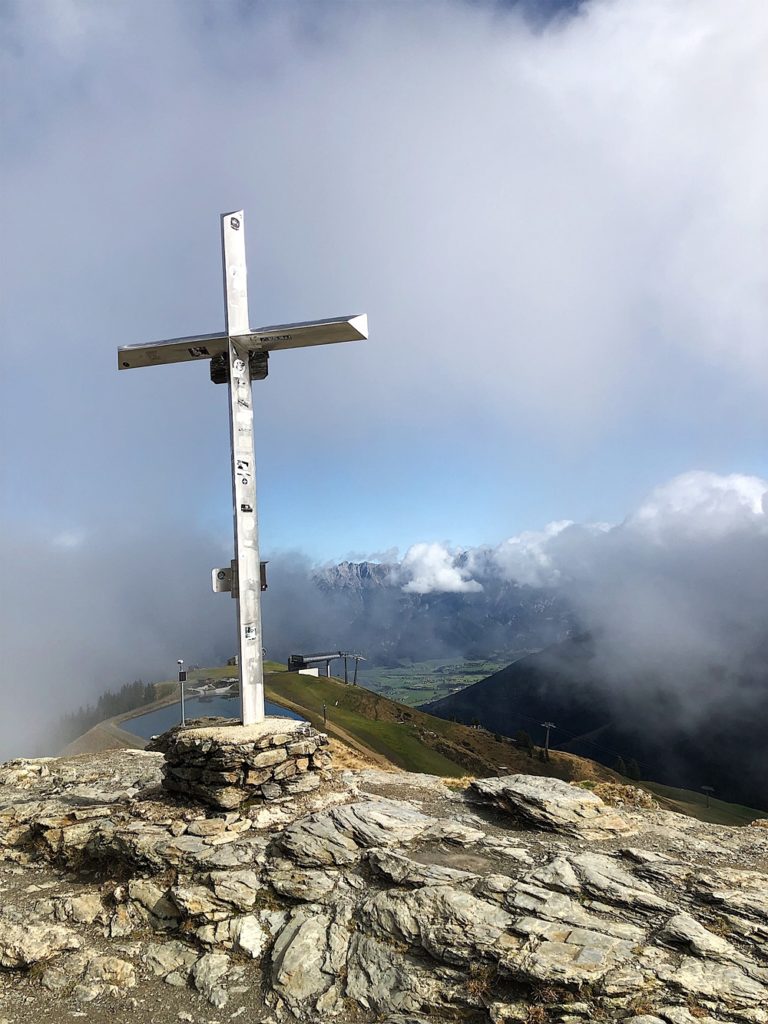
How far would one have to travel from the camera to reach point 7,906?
40.1 ft

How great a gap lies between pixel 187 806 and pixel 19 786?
11.9 metres

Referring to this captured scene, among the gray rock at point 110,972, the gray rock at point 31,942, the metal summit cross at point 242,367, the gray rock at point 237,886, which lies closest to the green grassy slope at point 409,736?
the metal summit cross at point 242,367

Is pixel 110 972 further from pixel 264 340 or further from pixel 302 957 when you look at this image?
pixel 264 340

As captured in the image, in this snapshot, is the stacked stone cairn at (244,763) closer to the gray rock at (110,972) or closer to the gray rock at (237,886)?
the gray rock at (237,886)

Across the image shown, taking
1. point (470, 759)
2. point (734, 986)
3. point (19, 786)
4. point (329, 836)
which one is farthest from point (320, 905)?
point (470, 759)

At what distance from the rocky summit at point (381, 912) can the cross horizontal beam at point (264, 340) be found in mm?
13706

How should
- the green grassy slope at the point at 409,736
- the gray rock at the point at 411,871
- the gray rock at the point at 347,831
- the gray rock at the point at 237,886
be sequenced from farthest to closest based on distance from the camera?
the green grassy slope at the point at 409,736
the gray rock at the point at 347,831
the gray rock at the point at 237,886
the gray rock at the point at 411,871

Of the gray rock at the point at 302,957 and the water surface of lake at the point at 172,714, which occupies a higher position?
the gray rock at the point at 302,957

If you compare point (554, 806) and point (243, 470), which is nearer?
point (554, 806)

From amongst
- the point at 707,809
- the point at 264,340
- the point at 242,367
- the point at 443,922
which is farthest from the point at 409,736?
the point at 443,922

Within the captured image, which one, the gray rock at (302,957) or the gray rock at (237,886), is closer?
the gray rock at (302,957)

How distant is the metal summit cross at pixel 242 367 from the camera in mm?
16656

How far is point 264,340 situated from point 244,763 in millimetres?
12809

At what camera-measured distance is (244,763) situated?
1445 cm
